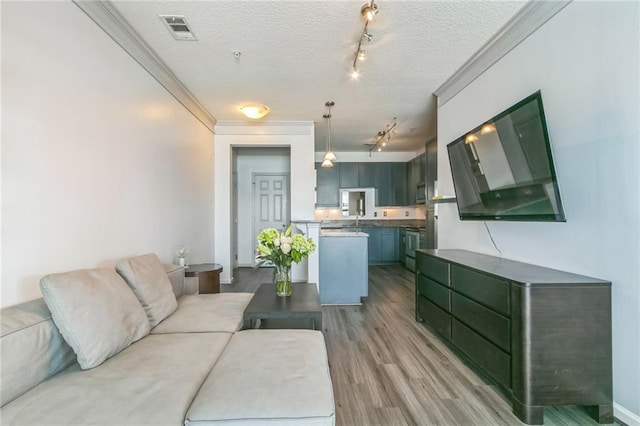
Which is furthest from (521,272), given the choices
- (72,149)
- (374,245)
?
(374,245)

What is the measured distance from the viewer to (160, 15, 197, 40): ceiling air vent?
2.10 meters

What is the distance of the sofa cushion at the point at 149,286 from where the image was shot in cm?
180

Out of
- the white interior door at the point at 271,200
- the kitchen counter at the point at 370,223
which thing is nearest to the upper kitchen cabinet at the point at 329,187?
the kitchen counter at the point at 370,223

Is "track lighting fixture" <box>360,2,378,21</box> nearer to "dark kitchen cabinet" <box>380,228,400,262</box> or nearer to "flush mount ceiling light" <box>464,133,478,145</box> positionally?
"flush mount ceiling light" <box>464,133,478,145</box>

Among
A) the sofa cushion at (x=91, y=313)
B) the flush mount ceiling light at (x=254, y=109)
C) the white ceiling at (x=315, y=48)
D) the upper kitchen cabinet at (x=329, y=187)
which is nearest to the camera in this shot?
the sofa cushion at (x=91, y=313)

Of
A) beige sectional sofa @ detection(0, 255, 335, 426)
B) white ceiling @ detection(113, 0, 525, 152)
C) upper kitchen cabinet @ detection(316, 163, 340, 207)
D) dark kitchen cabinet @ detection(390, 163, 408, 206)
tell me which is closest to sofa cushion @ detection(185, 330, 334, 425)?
beige sectional sofa @ detection(0, 255, 335, 426)

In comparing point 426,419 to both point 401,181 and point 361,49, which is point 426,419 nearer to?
point 361,49

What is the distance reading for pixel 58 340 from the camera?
4.18ft

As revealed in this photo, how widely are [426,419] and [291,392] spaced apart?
3.25ft

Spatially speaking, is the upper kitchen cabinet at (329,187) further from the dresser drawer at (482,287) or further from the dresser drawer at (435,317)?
the dresser drawer at (482,287)

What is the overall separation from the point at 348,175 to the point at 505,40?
4399mm

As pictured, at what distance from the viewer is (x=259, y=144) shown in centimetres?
464

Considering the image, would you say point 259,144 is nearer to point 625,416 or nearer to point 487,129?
point 487,129

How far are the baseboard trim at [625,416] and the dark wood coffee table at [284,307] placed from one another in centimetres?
173
